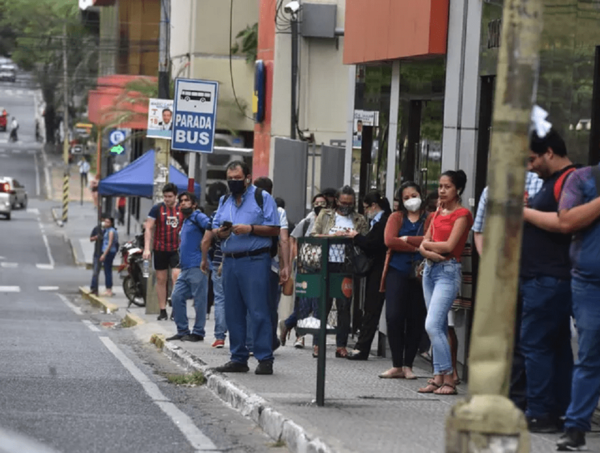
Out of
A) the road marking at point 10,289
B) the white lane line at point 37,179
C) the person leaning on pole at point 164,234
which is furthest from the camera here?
the white lane line at point 37,179

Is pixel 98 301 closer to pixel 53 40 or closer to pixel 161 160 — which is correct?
pixel 161 160

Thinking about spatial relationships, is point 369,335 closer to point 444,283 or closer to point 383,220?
point 383,220

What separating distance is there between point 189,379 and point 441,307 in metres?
2.87

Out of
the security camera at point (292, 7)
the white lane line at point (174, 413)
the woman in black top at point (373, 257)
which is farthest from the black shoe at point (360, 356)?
the security camera at point (292, 7)

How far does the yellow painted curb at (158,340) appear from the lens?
17.7 metres

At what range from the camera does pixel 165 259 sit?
21375mm

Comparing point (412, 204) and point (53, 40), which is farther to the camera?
point (53, 40)

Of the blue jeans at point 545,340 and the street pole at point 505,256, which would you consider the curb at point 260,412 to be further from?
the street pole at point 505,256

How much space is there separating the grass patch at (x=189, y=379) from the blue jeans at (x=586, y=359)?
5.26 m

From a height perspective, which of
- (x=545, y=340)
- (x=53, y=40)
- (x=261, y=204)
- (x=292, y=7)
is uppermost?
(x=53, y=40)

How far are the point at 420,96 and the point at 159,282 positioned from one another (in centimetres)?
780

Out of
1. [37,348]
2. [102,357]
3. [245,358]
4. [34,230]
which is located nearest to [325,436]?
[245,358]

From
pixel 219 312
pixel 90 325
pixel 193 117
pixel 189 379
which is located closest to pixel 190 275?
pixel 219 312

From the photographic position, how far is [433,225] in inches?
475
